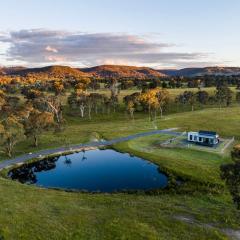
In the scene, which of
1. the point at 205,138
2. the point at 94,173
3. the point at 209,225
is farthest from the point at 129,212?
the point at 205,138

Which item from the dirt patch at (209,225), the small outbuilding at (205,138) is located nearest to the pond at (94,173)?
the dirt patch at (209,225)

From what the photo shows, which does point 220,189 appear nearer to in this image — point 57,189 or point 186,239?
point 186,239

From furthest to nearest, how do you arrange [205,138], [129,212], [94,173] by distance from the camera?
[205,138], [94,173], [129,212]

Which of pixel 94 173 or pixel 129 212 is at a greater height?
pixel 129 212

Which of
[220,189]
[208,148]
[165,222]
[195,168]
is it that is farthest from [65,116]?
[165,222]

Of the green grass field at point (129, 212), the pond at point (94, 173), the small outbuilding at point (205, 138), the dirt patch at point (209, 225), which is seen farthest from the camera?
the small outbuilding at point (205, 138)

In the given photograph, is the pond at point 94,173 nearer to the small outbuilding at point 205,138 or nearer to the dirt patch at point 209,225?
the dirt patch at point 209,225

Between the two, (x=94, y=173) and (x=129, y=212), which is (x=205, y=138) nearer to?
(x=94, y=173)

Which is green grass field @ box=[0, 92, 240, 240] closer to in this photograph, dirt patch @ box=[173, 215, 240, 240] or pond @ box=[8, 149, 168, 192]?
dirt patch @ box=[173, 215, 240, 240]

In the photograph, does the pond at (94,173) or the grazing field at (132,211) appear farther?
the pond at (94,173)
